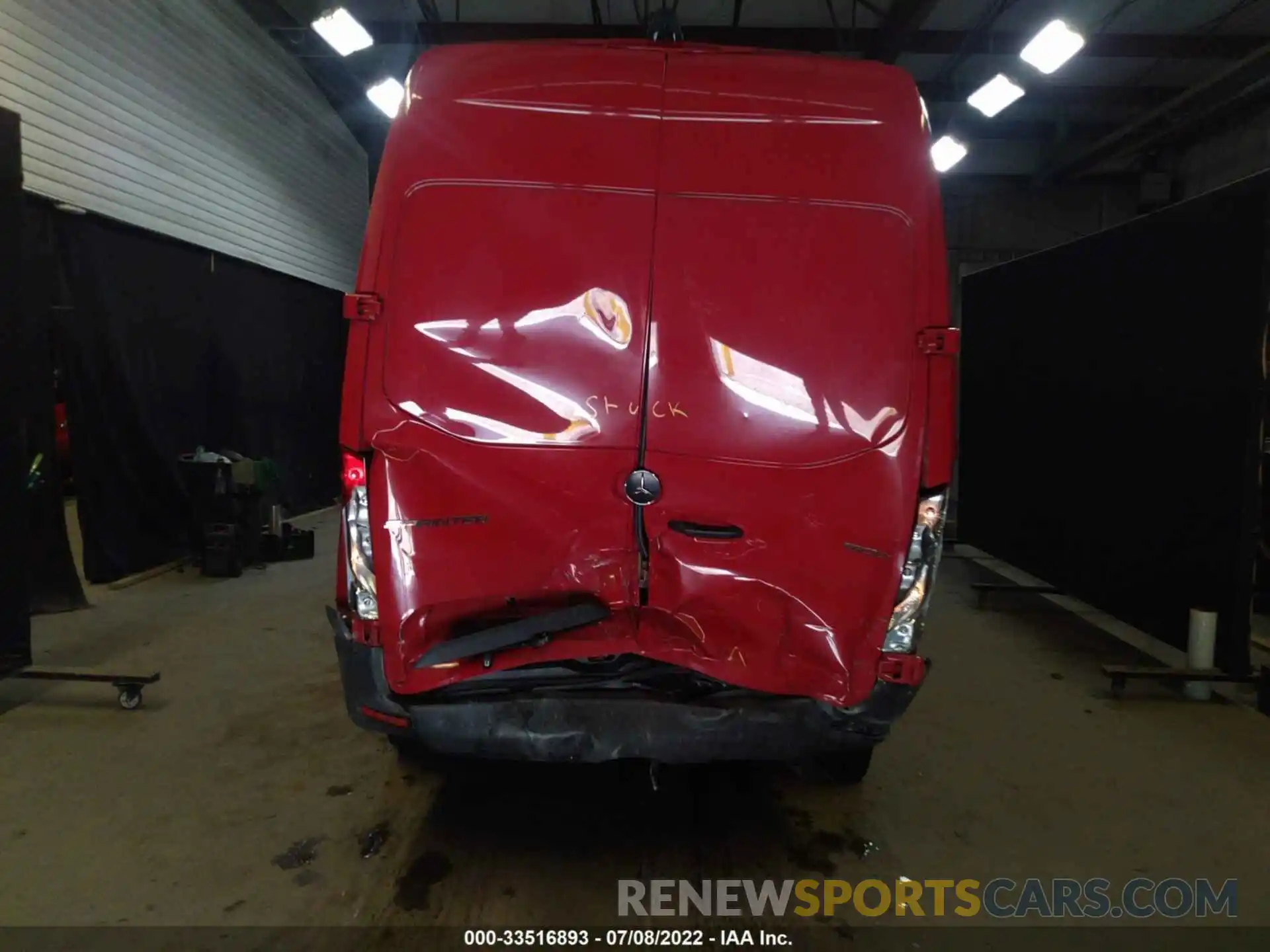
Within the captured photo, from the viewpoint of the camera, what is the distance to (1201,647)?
14.9 feet

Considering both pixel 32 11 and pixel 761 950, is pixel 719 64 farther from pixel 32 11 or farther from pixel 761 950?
pixel 32 11

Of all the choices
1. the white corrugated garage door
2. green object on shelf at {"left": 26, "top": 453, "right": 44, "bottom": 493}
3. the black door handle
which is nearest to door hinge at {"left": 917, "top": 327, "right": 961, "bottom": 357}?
the black door handle

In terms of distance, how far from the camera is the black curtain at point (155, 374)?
247 inches

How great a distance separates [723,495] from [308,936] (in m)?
1.79

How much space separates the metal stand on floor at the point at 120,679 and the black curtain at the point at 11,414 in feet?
0.24

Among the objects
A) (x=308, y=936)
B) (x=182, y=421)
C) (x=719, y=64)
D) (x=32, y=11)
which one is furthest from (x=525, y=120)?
(x=182, y=421)

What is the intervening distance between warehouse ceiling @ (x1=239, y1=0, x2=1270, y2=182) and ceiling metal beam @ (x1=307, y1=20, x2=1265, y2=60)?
15 mm

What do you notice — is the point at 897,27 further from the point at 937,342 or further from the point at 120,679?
the point at 120,679

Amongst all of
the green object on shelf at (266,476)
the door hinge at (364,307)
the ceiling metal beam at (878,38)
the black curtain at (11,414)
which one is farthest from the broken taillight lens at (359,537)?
the ceiling metal beam at (878,38)

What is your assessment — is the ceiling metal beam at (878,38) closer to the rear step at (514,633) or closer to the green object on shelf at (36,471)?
the green object on shelf at (36,471)

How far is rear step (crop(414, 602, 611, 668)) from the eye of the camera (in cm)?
245

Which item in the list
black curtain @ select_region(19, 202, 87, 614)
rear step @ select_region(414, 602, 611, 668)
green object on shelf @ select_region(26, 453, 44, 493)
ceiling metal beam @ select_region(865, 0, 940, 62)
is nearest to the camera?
rear step @ select_region(414, 602, 611, 668)

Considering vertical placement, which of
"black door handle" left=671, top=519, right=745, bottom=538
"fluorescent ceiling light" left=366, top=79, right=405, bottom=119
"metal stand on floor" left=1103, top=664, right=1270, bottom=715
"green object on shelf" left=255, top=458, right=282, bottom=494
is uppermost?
"fluorescent ceiling light" left=366, top=79, right=405, bottom=119

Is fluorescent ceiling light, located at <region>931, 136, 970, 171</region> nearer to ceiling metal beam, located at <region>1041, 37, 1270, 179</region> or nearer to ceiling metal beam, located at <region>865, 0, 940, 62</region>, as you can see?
ceiling metal beam, located at <region>1041, 37, 1270, 179</region>
